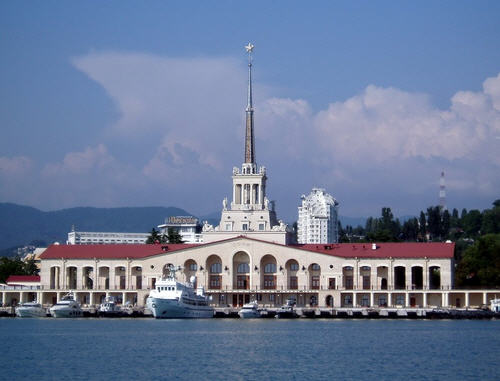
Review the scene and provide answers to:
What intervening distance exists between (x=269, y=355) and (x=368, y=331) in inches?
889

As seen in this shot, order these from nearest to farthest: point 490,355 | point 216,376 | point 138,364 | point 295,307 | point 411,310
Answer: point 216,376, point 138,364, point 490,355, point 411,310, point 295,307

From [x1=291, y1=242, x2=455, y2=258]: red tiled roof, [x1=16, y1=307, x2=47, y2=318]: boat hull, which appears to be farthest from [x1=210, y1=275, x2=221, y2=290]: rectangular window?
[x1=16, y1=307, x2=47, y2=318]: boat hull

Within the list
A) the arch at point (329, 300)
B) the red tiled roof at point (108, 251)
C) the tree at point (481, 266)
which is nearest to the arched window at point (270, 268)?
the arch at point (329, 300)

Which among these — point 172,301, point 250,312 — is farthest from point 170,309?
point 250,312

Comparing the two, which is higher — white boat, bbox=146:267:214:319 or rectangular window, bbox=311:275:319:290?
rectangular window, bbox=311:275:319:290

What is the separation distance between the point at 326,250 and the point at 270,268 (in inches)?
256

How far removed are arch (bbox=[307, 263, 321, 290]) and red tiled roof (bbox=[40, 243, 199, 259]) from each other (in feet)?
44.9

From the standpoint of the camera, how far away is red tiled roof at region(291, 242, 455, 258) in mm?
111787

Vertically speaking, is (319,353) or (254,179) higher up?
(254,179)

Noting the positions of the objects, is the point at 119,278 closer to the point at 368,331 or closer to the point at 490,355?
the point at 368,331

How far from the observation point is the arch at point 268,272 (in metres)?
115

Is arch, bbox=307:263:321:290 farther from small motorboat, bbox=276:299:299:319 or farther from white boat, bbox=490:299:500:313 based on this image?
white boat, bbox=490:299:500:313

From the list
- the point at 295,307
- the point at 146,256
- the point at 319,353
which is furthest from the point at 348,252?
the point at 319,353

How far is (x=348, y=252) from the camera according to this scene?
115 metres
